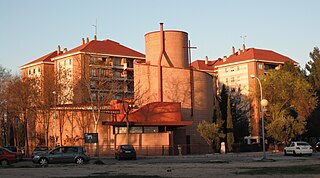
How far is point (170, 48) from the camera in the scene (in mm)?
73562

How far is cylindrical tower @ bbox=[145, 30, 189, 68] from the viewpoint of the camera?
73312mm

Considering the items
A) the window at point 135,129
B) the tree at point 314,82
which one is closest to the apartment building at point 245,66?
the tree at point 314,82

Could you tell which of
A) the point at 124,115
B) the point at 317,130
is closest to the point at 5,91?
the point at 124,115

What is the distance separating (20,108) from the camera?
6888 cm

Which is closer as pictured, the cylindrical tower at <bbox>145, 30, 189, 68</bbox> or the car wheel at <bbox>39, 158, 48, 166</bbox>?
the car wheel at <bbox>39, 158, 48, 166</bbox>

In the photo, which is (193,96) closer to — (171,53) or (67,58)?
(171,53)

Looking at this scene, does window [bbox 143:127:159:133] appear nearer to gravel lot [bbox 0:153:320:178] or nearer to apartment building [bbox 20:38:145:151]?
apartment building [bbox 20:38:145:151]

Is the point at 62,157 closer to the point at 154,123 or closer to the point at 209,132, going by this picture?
the point at 154,123

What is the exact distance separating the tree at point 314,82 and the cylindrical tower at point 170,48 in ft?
→ 78.0

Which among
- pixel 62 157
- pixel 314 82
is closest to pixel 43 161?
pixel 62 157

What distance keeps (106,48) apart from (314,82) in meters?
44.7

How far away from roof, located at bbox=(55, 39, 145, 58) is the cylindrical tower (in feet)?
109

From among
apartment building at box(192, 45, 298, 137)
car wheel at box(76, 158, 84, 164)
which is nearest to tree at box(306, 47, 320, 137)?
apartment building at box(192, 45, 298, 137)

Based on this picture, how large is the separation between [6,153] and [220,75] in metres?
85.0
